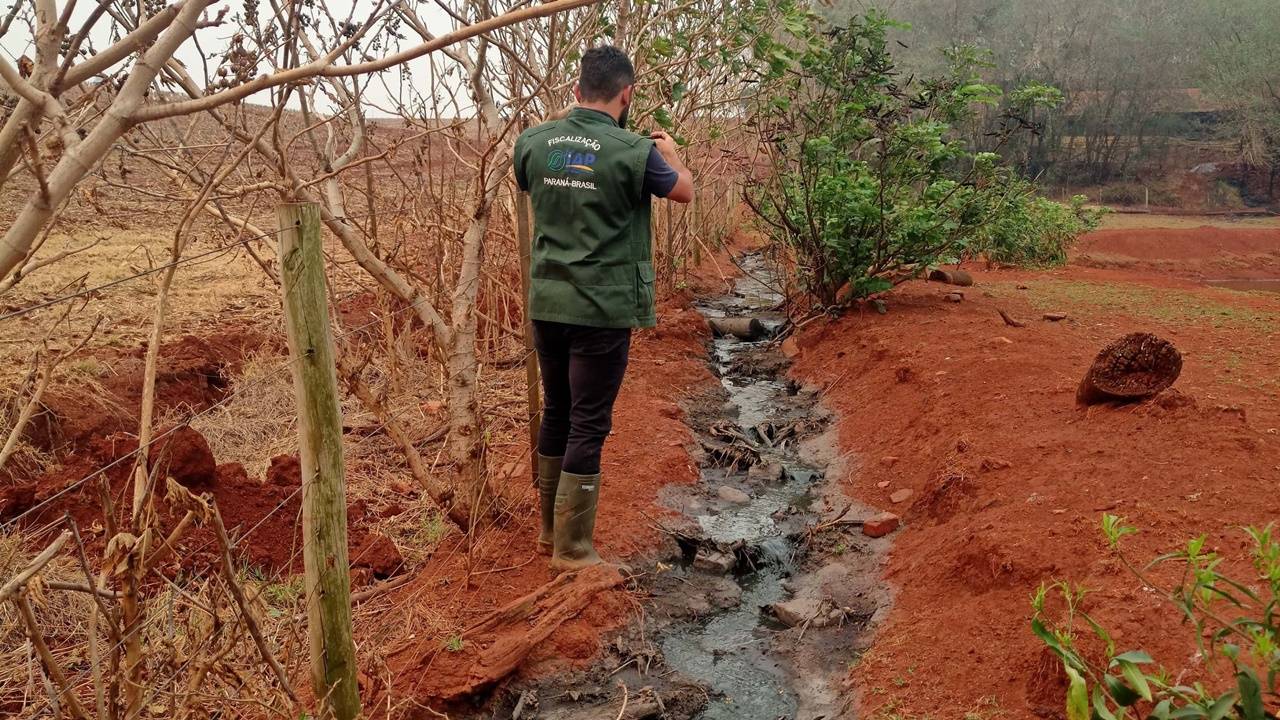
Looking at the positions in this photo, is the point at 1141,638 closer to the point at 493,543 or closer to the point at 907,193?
the point at 493,543

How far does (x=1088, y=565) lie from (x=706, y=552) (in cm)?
172

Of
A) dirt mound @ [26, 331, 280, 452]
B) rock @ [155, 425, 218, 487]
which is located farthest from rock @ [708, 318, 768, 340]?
rock @ [155, 425, 218, 487]

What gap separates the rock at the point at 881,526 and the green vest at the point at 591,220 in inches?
71.6

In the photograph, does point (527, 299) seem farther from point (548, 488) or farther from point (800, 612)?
point (800, 612)

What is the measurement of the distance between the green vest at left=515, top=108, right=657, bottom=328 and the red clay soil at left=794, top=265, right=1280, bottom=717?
1565 millimetres

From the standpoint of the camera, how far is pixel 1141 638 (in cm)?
268

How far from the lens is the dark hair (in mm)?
3445

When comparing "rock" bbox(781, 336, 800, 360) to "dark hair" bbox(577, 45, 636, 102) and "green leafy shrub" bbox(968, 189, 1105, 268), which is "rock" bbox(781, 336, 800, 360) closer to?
"green leafy shrub" bbox(968, 189, 1105, 268)

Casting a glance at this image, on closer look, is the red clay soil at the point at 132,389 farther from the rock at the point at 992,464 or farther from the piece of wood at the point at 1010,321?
the piece of wood at the point at 1010,321

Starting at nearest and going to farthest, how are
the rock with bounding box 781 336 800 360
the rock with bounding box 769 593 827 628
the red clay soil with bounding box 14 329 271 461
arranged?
the rock with bounding box 769 593 827 628
the red clay soil with bounding box 14 329 271 461
the rock with bounding box 781 336 800 360

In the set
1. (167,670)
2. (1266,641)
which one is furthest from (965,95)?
(167,670)

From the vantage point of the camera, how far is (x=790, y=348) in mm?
8758

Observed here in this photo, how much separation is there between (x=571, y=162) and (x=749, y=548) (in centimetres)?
211

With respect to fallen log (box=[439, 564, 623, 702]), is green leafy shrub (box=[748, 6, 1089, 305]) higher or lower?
higher
